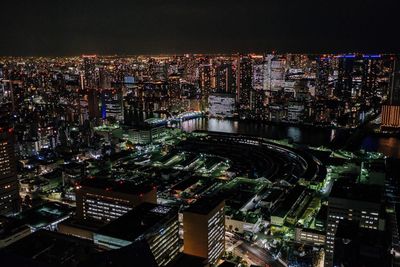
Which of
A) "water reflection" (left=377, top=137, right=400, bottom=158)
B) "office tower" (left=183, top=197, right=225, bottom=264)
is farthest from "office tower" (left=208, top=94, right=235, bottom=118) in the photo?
"office tower" (left=183, top=197, right=225, bottom=264)

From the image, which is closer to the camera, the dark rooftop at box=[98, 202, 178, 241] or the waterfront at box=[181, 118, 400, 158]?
the dark rooftop at box=[98, 202, 178, 241]

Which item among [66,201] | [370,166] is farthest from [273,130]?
[66,201]

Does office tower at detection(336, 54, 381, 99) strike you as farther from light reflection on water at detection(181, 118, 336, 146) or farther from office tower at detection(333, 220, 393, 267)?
office tower at detection(333, 220, 393, 267)

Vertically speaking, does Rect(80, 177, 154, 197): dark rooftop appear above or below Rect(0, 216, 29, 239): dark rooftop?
above

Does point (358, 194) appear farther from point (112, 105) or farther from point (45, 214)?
point (112, 105)

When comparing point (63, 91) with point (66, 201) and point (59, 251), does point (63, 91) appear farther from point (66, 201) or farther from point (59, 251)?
point (59, 251)

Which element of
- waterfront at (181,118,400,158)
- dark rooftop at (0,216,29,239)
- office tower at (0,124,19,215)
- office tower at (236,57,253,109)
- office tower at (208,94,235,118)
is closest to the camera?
dark rooftop at (0,216,29,239)

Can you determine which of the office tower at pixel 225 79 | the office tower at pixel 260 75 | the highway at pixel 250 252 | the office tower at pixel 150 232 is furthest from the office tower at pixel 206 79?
the office tower at pixel 150 232
